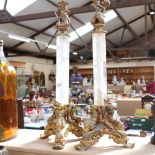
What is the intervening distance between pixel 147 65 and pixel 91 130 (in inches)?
445

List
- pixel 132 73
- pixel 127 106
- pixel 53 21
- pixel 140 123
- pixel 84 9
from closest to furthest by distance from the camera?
1. pixel 140 123
2. pixel 127 106
3. pixel 84 9
4. pixel 53 21
5. pixel 132 73

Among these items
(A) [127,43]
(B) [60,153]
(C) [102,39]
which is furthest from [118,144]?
(A) [127,43]

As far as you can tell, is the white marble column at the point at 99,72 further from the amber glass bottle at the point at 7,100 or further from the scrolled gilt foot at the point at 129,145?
the amber glass bottle at the point at 7,100

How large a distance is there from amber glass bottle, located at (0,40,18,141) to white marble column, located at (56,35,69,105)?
0.21 m

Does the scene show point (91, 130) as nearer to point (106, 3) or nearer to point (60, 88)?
point (60, 88)

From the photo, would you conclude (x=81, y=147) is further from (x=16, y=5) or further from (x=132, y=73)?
(x=132, y=73)

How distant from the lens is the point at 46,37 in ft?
29.9

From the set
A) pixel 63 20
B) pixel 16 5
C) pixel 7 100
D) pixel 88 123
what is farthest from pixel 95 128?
pixel 16 5

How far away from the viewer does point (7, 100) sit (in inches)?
44.8

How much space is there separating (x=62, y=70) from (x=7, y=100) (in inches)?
10.8

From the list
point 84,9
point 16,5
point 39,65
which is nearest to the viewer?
point 84,9

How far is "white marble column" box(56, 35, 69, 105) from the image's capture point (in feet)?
3.70

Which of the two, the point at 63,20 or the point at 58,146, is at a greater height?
the point at 63,20

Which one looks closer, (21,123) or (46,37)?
(21,123)
